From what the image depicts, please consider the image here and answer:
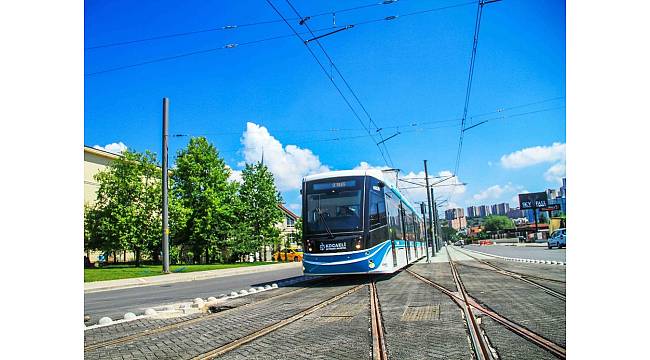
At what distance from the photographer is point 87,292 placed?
1578cm

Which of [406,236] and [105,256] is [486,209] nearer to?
[105,256]

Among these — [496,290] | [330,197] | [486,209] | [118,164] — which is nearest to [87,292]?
[330,197]

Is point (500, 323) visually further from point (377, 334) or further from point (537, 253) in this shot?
point (537, 253)

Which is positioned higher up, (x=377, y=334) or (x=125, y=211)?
(x=125, y=211)

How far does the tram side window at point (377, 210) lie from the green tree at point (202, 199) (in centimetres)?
2921

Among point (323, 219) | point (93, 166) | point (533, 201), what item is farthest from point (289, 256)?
point (323, 219)

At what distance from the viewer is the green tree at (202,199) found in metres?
40.8

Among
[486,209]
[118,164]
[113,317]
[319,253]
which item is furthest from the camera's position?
[486,209]

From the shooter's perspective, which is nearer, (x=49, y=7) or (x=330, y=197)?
(x=49, y=7)

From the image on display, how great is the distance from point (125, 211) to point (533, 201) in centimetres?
5461

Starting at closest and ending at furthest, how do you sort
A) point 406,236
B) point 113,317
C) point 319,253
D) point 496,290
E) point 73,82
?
point 73,82
point 113,317
point 496,290
point 319,253
point 406,236

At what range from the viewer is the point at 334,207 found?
40.9 feet
